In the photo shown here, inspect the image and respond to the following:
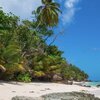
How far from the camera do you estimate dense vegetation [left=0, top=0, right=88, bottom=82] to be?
30.3 m

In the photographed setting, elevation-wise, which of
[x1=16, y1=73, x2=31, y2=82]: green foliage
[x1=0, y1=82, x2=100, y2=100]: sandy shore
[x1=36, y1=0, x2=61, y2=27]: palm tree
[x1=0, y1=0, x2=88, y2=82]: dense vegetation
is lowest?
[x1=0, y1=82, x2=100, y2=100]: sandy shore

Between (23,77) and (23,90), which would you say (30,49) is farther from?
(23,90)

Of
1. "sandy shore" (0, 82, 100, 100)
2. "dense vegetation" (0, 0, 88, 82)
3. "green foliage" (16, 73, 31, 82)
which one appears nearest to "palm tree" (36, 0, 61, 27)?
"dense vegetation" (0, 0, 88, 82)

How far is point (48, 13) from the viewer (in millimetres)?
49406

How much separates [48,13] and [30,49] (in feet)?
28.9

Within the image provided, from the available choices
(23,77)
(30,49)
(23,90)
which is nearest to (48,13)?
(30,49)

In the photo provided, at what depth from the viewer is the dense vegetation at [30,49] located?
3034 centimetres

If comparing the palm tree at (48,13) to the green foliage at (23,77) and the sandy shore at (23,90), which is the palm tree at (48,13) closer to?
the green foliage at (23,77)

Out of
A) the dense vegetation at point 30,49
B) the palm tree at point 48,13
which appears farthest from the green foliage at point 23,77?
the palm tree at point 48,13

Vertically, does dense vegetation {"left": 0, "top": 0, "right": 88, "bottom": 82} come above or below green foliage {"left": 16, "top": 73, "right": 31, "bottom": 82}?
above

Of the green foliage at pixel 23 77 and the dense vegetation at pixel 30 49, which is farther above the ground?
the dense vegetation at pixel 30 49

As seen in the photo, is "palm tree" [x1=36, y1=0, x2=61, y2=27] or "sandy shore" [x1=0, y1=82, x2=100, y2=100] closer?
"sandy shore" [x1=0, y1=82, x2=100, y2=100]

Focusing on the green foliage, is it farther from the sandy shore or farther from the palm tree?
the palm tree

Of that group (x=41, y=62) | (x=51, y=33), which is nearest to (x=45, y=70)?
(x=41, y=62)
